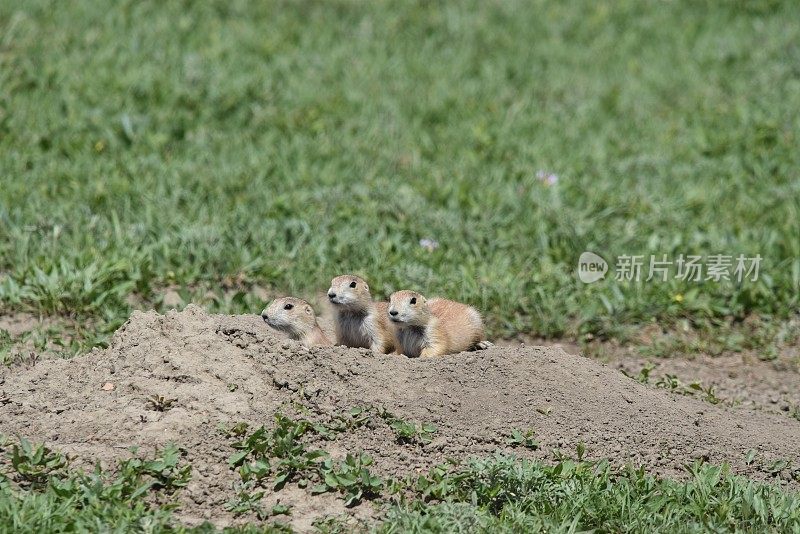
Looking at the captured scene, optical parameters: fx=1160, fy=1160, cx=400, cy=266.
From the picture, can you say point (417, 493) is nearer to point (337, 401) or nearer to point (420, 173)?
point (337, 401)

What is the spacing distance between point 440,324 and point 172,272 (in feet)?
6.46

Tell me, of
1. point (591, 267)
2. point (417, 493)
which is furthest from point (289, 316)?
point (591, 267)

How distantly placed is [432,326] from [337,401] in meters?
0.82

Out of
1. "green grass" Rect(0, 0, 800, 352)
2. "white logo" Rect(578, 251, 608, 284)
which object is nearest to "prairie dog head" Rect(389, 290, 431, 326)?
"green grass" Rect(0, 0, 800, 352)

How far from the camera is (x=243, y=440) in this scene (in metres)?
4.84

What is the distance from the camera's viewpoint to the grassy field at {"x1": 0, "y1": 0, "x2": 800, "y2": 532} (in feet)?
20.0

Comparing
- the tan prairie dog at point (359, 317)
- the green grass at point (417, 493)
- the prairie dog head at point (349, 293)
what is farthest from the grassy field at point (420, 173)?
the prairie dog head at point (349, 293)

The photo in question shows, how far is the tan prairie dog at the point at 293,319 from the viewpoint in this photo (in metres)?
5.64

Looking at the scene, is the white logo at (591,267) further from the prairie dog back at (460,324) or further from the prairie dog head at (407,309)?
the prairie dog head at (407,309)

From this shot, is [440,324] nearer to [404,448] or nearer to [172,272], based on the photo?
[404,448]

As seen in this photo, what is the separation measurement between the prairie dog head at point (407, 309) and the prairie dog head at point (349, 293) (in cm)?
25

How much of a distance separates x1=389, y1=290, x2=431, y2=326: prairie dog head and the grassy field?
996mm

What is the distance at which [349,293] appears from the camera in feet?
18.7

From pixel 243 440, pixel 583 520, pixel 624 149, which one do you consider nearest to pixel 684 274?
pixel 624 149
